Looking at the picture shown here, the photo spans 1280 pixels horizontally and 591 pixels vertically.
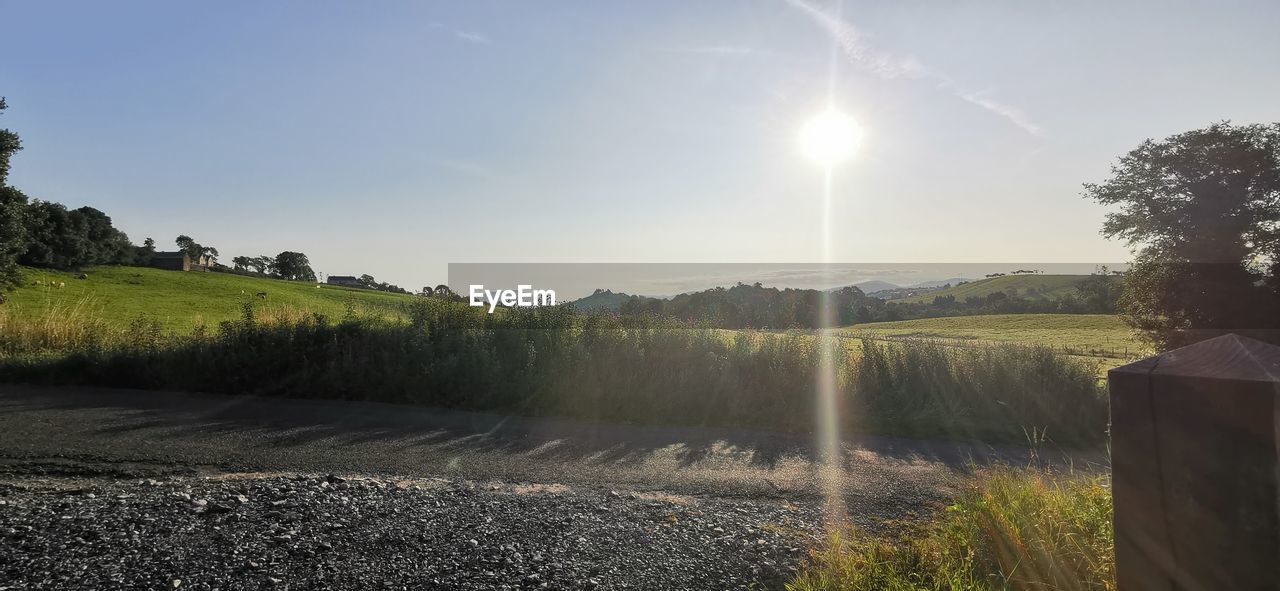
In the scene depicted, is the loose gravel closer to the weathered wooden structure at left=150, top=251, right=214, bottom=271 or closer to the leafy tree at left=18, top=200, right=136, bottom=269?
the leafy tree at left=18, top=200, right=136, bottom=269

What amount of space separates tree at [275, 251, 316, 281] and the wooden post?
3889 inches

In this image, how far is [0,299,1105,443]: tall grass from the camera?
869 cm

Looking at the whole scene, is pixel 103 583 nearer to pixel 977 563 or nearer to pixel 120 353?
pixel 977 563

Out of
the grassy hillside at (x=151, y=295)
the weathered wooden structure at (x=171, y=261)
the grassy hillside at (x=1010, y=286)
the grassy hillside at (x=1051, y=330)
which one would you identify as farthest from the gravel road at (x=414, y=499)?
the grassy hillside at (x=1010, y=286)

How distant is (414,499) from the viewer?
173 inches

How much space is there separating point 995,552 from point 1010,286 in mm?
120539

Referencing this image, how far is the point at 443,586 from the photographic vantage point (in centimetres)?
310

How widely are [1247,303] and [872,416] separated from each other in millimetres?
19750

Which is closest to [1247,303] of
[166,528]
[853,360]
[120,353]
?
[853,360]

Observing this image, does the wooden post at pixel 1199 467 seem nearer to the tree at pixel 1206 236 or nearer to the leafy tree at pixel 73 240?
the tree at pixel 1206 236

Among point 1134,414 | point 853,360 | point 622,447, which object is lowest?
point 622,447

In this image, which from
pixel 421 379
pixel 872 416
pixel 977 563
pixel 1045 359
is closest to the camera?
pixel 977 563

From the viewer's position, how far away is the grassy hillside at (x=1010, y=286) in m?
91.9

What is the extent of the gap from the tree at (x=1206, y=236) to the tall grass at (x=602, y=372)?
1484 cm
